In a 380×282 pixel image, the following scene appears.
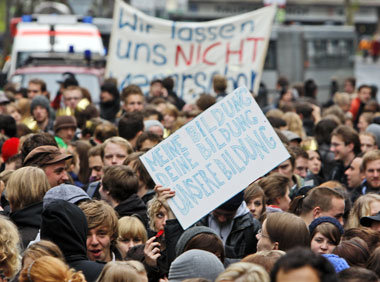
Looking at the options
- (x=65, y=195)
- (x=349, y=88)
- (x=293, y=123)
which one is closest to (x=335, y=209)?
(x=65, y=195)

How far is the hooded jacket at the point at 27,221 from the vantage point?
6.21 metres

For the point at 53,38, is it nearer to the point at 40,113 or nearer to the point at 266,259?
the point at 40,113

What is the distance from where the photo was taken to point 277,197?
7480 millimetres

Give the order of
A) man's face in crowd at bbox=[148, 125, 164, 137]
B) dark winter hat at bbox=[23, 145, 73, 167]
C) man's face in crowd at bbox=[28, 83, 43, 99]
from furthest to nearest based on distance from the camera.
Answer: man's face in crowd at bbox=[28, 83, 43, 99] < man's face in crowd at bbox=[148, 125, 164, 137] < dark winter hat at bbox=[23, 145, 73, 167]

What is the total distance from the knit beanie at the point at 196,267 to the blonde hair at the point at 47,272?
0.53 meters

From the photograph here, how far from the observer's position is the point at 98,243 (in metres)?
5.76

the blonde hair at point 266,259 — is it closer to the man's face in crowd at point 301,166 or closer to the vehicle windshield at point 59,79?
the man's face in crowd at point 301,166

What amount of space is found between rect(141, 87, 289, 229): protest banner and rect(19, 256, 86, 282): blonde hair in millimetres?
1422

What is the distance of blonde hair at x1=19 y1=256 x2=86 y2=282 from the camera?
4422 mm

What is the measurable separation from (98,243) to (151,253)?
34 cm

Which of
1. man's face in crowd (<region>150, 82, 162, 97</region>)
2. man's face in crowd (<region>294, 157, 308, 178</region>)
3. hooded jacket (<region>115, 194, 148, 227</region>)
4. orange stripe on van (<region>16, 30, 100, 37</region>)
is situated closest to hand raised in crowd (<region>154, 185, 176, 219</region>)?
hooded jacket (<region>115, 194, 148, 227</region>)

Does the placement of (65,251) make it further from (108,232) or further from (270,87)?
(270,87)

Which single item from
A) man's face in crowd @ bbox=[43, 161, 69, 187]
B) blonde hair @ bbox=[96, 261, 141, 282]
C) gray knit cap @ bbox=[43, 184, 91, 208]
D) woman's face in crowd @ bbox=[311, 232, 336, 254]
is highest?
blonde hair @ bbox=[96, 261, 141, 282]

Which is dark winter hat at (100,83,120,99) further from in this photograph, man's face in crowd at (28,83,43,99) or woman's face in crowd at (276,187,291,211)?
woman's face in crowd at (276,187,291,211)
